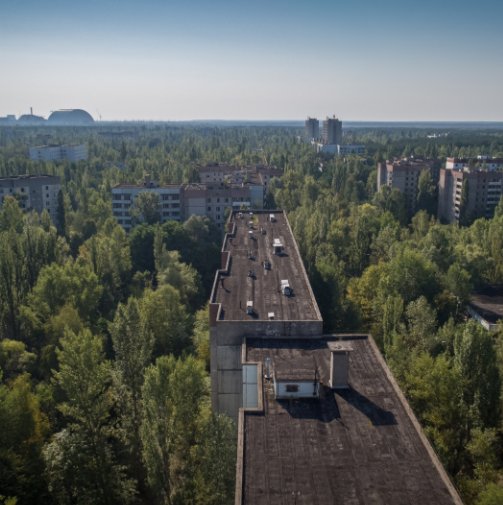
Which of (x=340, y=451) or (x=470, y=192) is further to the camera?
(x=470, y=192)

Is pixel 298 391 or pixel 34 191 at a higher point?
pixel 34 191

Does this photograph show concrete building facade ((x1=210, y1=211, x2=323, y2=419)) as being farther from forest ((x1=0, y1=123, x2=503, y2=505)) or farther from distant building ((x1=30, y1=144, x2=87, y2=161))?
distant building ((x1=30, y1=144, x2=87, y2=161))

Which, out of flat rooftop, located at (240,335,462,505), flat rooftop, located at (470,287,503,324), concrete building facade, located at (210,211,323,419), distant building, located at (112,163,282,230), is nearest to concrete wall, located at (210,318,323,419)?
concrete building facade, located at (210,211,323,419)

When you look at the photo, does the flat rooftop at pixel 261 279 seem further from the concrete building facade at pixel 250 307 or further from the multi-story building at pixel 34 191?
the multi-story building at pixel 34 191

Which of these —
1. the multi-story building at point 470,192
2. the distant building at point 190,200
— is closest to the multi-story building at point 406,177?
the multi-story building at point 470,192

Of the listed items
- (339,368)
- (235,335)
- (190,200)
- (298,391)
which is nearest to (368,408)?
(339,368)

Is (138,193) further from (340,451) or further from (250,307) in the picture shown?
(340,451)
